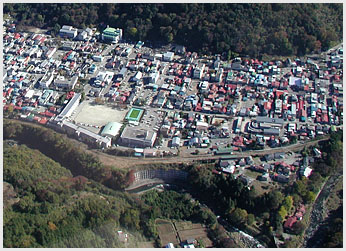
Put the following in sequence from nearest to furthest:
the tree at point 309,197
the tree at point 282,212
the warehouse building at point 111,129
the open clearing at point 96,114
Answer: the tree at point 282,212, the tree at point 309,197, the warehouse building at point 111,129, the open clearing at point 96,114

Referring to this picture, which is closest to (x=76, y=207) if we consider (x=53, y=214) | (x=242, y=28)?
(x=53, y=214)

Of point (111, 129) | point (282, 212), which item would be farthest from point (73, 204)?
point (282, 212)

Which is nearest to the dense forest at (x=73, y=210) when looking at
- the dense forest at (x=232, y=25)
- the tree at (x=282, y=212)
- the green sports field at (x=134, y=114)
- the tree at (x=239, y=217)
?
the tree at (x=239, y=217)

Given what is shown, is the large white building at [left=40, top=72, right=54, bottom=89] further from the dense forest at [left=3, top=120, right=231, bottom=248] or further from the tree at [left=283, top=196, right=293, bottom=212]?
the tree at [left=283, top=196, right=293, bottom=212]

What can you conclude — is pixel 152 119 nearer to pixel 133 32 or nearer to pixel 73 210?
pixel 73 210

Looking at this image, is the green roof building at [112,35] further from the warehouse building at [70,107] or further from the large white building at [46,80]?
the warehouse building at [70,107]

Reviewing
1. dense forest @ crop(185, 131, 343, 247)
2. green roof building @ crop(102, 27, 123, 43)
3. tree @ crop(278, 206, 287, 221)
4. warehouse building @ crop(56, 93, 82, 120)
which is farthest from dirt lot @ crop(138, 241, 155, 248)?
green roof building @ crop(102, 27, 123, 43)

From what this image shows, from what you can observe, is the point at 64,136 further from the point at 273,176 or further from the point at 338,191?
the point at 338,191
